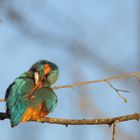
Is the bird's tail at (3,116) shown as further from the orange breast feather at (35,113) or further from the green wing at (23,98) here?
the orange breast feather at (35,113)

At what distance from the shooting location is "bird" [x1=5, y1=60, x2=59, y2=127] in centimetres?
308

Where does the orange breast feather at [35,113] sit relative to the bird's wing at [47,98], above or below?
below

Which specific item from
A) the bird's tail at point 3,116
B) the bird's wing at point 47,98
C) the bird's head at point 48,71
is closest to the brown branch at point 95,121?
the bird's tail at point 3,116

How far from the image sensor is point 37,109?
10.4 feet

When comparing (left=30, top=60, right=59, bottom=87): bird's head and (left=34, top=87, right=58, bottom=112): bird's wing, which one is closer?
(left=34, top=87, right=58, bottom=112): bird's wing

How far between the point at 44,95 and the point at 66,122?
761mm

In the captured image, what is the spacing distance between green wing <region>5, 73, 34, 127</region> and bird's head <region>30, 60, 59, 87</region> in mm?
137

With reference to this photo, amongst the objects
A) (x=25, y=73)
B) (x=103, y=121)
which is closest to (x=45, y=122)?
(x=103, y=121)

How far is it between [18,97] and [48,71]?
0.36 meters

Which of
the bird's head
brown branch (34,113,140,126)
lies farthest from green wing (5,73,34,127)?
brown branch (34,113,140,126)

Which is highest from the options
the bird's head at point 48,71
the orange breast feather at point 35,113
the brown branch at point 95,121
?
the bird's head at point 48,71

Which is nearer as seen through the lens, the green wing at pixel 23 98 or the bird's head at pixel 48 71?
the green wing at pixel 23 98

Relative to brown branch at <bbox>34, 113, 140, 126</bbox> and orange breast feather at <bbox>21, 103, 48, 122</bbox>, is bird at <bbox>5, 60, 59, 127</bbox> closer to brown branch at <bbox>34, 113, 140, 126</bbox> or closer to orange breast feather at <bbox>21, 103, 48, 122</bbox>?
orange breast feather at <bbox>21, 103, 48, 122</bbox>

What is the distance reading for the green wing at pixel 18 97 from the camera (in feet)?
9.96
